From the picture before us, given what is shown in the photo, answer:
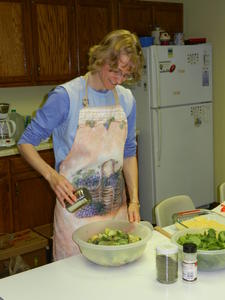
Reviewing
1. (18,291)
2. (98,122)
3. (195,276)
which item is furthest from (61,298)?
(98,122)

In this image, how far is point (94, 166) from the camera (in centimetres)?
186

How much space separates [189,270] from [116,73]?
81 centimetres

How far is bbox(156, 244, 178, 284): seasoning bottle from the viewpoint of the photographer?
1.35 m

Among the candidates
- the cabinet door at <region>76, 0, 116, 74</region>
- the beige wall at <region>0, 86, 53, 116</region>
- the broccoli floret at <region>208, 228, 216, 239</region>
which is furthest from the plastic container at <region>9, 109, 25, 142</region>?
the broccoli floret at <region>208, 228, 216, 239</region>

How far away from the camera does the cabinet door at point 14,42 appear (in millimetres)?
3311

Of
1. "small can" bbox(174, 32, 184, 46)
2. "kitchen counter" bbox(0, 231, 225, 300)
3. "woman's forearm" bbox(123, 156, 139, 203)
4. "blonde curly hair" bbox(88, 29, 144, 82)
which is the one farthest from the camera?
"small can" bbox(174, 32, 184, 46)

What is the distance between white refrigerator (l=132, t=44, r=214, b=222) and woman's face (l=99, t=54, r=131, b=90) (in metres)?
2.00

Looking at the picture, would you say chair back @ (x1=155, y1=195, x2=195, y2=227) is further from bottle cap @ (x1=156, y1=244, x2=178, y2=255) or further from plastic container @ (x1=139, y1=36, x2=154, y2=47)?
plastic container @ (x1=139, y1=36, x2=154, y2=47)

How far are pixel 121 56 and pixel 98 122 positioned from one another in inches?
12.3

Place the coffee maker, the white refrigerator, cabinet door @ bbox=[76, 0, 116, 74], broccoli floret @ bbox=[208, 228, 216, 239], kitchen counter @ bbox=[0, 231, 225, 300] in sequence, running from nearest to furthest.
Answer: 1. kitchen counter @ bbox=[0, 231, 225, 300]
2. broccoli floret @ bbox=[208, 228, 216, 239]
3. the coffee maker
4. cabinet door @ bbox=[76, 0, 116, 74]
5. the white refrigerator

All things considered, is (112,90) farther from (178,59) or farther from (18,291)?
(178,59)

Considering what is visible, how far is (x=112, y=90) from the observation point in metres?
1.91

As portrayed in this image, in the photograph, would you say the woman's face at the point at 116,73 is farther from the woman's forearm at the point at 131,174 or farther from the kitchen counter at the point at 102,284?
the kitchen counter at the point at 102,284

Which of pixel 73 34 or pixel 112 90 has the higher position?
pixel 73 34
